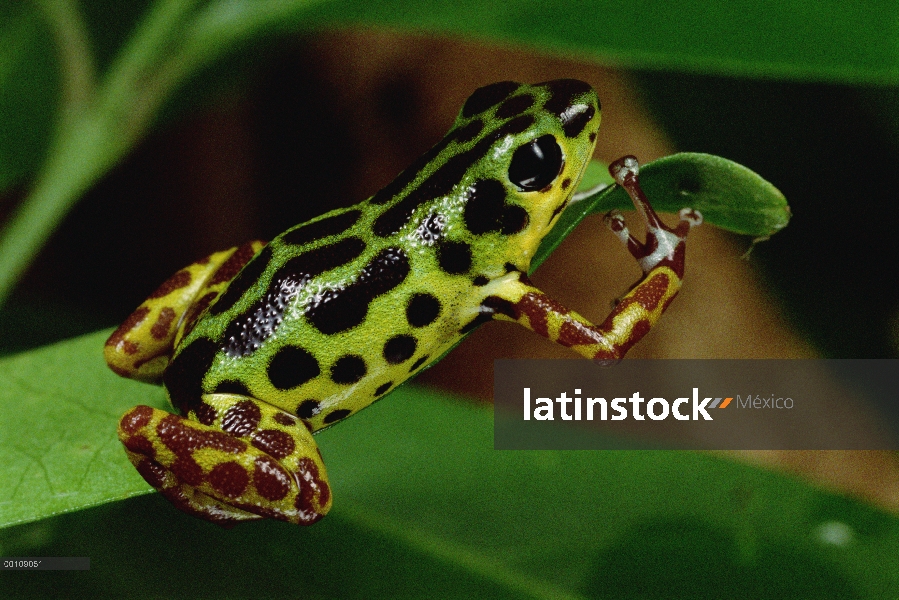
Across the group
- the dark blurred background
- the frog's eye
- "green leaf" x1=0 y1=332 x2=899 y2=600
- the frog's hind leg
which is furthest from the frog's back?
the dark blurred background

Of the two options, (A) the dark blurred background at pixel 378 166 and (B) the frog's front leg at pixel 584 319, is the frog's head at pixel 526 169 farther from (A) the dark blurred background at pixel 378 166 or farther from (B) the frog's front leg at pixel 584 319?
(A) the dark blurred background at pixel 378 166

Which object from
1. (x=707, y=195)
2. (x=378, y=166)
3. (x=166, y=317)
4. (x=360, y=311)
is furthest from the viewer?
(x=378, y=166)

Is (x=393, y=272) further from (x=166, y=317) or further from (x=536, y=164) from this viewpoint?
(x=166, y=317)

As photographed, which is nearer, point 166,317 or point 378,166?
point 166,317

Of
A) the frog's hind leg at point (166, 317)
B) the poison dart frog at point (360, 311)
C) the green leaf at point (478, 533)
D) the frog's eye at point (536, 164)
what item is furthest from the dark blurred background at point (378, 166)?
the frog's eye at point (536, 164)

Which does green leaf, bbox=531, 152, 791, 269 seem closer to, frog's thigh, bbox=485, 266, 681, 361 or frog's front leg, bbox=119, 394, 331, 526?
frog's thigh, bbox=485, 266, 681, 361

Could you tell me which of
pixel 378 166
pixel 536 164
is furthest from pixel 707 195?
pixel 378 166
